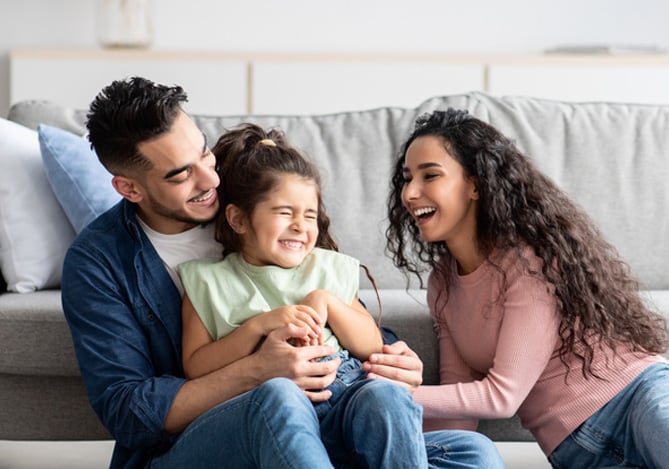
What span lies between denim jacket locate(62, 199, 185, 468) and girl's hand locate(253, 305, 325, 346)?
0.57 feet

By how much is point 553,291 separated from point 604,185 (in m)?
0.86

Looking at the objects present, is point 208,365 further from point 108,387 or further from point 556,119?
point 556,119

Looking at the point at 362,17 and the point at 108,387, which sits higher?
the point at 362,17

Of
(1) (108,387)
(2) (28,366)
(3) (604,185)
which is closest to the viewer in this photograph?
(1) (108,387)

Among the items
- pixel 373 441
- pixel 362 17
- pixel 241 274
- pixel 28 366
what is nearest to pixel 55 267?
pixel 28 366

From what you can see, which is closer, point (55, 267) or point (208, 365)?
point (208, 365)

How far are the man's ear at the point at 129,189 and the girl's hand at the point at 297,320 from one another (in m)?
0.32

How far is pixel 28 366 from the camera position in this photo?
6.77ft

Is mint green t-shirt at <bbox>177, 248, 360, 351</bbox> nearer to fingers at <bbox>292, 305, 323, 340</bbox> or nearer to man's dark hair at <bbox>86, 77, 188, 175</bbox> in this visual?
fingers at <bbox>292, 305, 323, 340</bbox>

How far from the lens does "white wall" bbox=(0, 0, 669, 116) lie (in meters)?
4.50

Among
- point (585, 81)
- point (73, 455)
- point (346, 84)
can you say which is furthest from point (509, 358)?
point (585, 81)

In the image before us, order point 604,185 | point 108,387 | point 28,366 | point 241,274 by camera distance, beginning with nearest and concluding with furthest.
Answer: point 108,387, point 241,274, point 28,366, point 604,185

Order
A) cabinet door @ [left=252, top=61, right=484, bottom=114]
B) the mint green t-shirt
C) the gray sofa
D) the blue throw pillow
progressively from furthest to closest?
1. cabinet door @ [left=252, top=61, right=484, bottom=114]
2. the gray sofa
3. the blue throw pillow
4. the mint green t-shirt

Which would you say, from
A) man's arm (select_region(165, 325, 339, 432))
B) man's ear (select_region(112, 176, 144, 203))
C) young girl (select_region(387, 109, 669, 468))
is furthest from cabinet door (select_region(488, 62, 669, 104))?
man's arm (select_region(165, 325, 339, 432))
